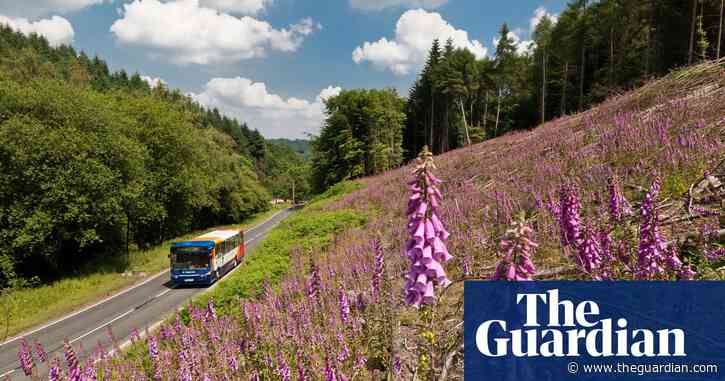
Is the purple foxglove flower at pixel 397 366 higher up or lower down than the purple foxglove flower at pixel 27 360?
higher up

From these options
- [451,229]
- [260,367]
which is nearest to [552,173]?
[451,229]

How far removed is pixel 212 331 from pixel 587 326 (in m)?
6.39

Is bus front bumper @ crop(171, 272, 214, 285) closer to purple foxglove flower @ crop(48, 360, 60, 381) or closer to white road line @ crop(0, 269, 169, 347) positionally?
white road line @ crop(0, 269, 169, 347)

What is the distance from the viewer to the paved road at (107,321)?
14.0 m

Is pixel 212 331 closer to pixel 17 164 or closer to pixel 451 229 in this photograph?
pixel 451 229

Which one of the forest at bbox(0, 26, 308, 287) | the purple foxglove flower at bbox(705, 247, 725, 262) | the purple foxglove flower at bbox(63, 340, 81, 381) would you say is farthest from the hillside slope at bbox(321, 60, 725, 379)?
the forest at bbox(0, 26, 308, 287)

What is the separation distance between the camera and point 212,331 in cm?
641

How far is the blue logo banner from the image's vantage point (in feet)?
8.04

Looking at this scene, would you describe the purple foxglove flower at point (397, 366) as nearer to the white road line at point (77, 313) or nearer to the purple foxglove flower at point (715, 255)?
the purple foxglove flower at point (715, 255)

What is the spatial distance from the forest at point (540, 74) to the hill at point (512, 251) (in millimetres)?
23629

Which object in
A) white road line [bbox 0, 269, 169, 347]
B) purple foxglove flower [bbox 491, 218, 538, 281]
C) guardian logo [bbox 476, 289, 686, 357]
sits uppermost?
purple foxglove flower [bbox 491, 218, 538, 281]

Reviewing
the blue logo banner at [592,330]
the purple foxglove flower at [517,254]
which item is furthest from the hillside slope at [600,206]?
the purple foxglove flower at [517,254]

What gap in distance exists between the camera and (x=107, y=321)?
17219 mm

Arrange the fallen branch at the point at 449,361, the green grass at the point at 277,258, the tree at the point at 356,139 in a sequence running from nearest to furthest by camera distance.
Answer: the fallen branch at the point at 449,361 → the green grass at the point at 277,258 → the tree at the point at 356,139
